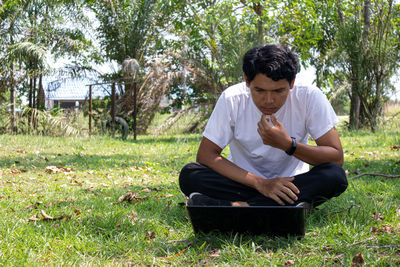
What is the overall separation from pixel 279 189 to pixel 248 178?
240 mm

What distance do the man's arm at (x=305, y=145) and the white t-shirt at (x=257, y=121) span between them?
0.08m

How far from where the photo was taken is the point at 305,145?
2902mm

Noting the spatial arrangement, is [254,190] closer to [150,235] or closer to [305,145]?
[305,145]

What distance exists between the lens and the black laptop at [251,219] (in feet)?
8.55

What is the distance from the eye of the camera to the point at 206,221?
2770 mm

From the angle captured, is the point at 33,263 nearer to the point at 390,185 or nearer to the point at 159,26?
the point at 390,185

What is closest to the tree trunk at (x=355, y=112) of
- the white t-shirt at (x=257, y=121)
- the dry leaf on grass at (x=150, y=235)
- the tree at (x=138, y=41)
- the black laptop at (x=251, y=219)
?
the tree at (x=138, y=41)

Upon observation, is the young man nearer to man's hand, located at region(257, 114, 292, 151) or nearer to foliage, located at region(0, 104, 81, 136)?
man's hand, located at region(257, 114, 292, 151)

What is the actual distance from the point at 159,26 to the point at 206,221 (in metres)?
16.1

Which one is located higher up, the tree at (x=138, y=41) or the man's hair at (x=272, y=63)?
the tree at (x=138, y=41)

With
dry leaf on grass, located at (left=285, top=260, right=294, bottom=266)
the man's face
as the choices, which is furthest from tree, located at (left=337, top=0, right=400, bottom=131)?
dry leaf on grass, located at (left=285, top=260, right=294, bottom=266)

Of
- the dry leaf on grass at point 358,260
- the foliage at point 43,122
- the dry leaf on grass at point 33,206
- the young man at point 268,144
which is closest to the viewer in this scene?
the dry leaf on grass at point 358,260

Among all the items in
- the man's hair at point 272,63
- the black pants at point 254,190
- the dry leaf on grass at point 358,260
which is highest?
the man's hair at point 272,63

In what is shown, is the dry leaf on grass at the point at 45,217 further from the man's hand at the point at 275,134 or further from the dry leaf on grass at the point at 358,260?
the dry leaf on grass at the point at 358,260
